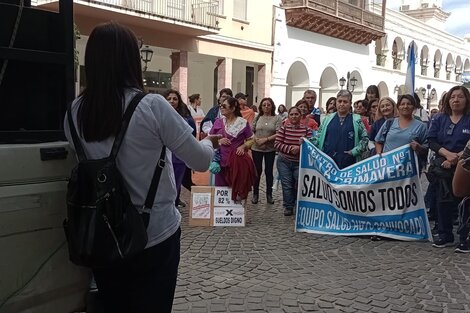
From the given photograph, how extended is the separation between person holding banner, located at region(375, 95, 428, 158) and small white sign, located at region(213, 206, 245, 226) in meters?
2.09

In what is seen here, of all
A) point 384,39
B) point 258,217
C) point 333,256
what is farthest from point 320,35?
point 333,256

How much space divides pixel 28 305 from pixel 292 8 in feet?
76.5

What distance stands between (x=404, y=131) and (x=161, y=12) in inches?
513

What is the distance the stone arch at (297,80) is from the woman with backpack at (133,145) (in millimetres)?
24037

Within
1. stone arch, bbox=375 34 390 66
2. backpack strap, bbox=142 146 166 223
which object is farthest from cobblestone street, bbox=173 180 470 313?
stone arch, bbox=375 34 390 66

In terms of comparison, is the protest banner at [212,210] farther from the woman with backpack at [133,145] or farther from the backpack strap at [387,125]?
the woman with backpack at [133,145]

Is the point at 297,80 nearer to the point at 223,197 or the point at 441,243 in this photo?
the point at 223,197

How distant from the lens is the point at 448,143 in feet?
19.8

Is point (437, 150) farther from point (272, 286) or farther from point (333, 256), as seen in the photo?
point (272, 286)

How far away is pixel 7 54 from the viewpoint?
220 cm

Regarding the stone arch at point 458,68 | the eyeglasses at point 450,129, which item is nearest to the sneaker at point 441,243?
the eyeglasses at point 450,129

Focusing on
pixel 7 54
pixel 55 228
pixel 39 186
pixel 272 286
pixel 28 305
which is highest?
pixel 7 54

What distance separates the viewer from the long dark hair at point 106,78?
6.63 feet

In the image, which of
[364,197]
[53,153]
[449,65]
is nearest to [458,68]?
[449,65]
